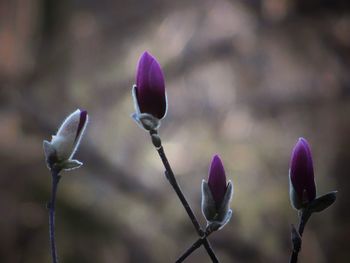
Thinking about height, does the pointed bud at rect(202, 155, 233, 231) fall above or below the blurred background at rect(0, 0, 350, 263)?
below

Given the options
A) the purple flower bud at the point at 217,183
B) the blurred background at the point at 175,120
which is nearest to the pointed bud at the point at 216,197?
the purple flower bud at the point at 217,183

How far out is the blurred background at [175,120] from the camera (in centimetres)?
205

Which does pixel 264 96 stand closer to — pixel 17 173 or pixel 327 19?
pixel 327 19

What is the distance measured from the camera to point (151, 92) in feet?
1.51

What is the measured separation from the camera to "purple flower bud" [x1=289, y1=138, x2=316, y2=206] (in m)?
0.46

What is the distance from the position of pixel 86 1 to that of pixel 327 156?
4.04 feet

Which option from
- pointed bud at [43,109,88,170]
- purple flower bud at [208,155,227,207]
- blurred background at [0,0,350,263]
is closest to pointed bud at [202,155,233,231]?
purple flower bud at [208,155,227,207]

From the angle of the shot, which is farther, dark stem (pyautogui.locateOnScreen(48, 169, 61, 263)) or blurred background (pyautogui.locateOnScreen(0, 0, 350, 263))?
blurred background (pyautogui.locateOnScreen(0, 0, 350, 263))

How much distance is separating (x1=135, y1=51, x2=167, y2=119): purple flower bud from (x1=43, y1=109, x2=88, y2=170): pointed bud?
0.18 feet

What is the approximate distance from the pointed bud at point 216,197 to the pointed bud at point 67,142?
115 millimetres

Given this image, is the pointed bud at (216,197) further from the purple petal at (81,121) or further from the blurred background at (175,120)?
the blurred background at (175,120)

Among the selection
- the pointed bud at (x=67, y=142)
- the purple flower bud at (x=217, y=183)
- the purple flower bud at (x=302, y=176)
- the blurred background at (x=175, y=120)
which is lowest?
the purple flower bud at (x=302, y=176)

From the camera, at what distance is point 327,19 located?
2.09 metres

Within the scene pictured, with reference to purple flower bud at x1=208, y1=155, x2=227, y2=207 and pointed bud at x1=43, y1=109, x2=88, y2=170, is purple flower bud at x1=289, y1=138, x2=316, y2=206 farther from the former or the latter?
pointed bud at x1=43, y1=109, x2=88, y2=170
